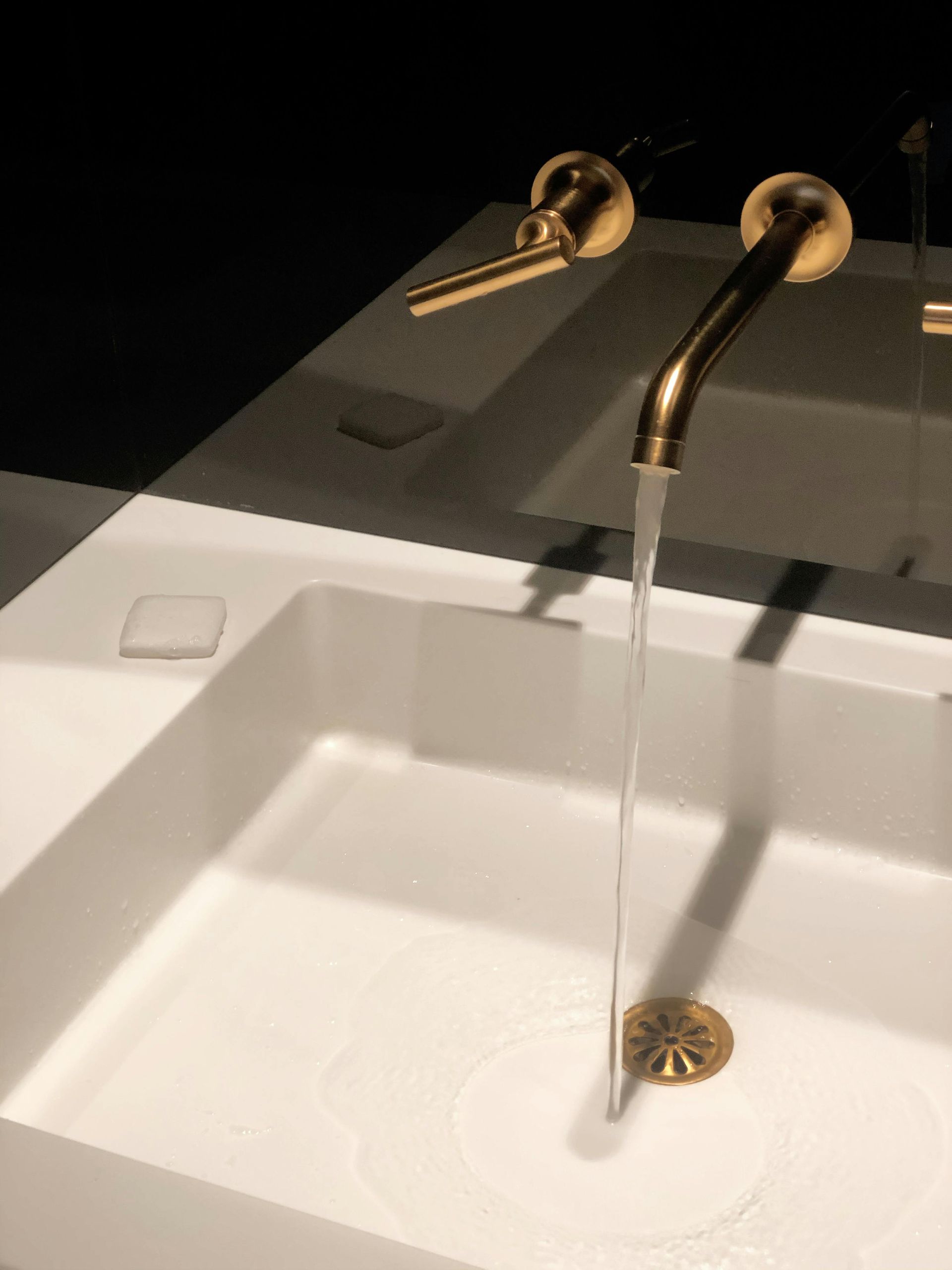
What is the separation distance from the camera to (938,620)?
2.77 feet

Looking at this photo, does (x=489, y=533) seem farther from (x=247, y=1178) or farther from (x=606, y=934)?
(x=247, y=1178)

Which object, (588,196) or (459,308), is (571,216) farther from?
(459,308)

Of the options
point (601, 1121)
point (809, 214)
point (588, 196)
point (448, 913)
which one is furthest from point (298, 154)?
point (601, 1121)

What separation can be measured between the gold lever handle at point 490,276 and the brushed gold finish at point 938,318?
167 millimetres

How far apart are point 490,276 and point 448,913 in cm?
38

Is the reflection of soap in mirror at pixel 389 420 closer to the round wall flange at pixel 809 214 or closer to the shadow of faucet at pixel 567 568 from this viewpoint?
the shadow of faucet at pixel 567 568

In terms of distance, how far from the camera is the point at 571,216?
68cm

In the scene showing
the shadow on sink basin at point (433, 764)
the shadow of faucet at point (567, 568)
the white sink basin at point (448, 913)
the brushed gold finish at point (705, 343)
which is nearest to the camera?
the brushed gold finish at point (705, 343)

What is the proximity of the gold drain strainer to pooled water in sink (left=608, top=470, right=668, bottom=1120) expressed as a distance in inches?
0.7

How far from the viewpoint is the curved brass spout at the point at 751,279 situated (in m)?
0.55

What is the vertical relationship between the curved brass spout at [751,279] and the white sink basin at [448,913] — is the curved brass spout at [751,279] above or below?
above

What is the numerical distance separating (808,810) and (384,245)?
44cm

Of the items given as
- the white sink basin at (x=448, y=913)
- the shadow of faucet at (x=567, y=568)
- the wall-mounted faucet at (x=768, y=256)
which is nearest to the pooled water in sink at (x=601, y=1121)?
the white sink basin at (x=448, y=913)

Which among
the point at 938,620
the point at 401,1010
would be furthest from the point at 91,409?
the point at 938,620
